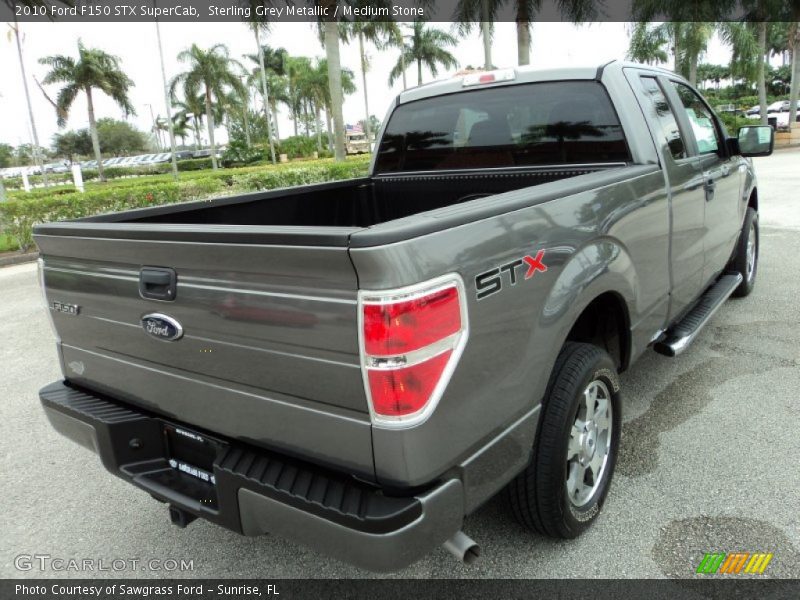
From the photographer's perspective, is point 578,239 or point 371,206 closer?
point 578,239

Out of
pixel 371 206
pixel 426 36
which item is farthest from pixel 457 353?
pixel 426 36

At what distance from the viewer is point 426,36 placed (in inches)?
1877

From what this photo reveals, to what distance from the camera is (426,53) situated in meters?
48.6

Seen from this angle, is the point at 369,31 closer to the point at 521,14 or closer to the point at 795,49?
the point at 521,14

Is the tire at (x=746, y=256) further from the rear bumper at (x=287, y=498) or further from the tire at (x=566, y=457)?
the rear bumper at (x=287, y=498)

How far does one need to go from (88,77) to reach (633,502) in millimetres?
45309

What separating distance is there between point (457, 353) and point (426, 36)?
5042 centimetres

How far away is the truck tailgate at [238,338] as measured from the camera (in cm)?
171

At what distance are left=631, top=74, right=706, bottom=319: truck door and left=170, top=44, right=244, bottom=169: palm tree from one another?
48.3 metres

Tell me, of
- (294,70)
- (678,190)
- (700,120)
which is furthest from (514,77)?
(294,70)

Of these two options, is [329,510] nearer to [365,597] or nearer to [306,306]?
[306,306]

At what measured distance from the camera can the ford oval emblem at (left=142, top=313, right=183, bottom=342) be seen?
2.06 metres

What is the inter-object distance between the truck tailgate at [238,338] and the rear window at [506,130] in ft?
7.26

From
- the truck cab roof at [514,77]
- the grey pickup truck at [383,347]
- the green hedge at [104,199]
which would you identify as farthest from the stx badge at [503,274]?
the green hedge at [104,199]
